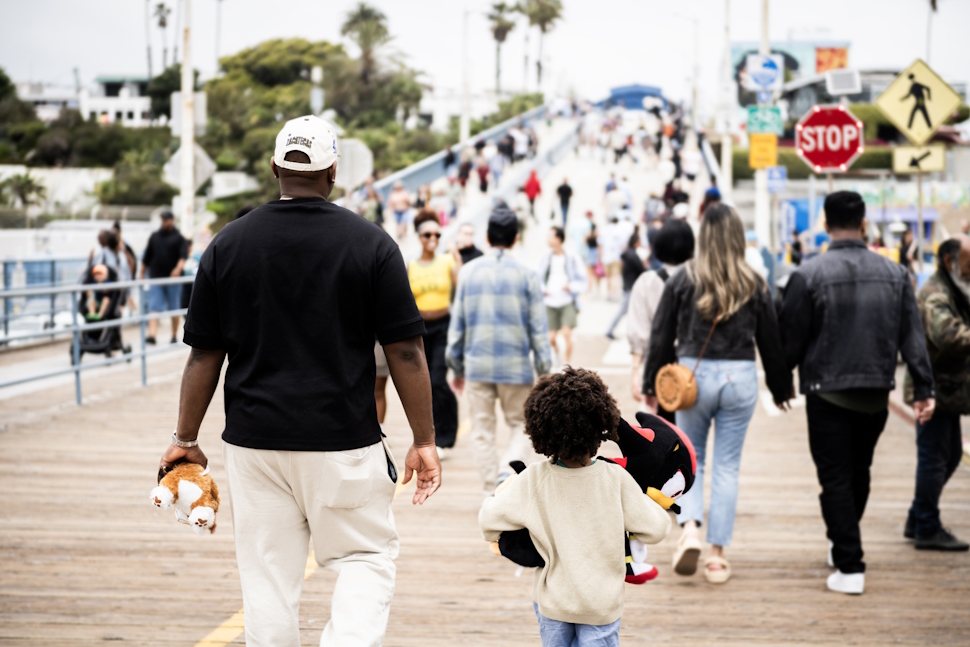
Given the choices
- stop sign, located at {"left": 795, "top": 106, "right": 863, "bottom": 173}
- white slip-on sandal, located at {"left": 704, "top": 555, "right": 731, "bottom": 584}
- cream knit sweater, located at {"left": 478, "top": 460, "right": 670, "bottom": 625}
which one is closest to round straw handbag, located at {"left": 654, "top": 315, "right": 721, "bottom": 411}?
white slip-on sandal, located at {"left": 704, "top": 555, "right": 731, "bottom": 584}

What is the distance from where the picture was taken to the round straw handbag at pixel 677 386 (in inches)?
220

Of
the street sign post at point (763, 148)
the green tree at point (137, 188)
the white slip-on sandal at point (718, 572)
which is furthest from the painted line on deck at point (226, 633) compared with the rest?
the green tree at point (137, 188)

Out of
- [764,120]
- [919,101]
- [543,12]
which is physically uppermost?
[543,12]

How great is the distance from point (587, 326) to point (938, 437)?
1415 cm

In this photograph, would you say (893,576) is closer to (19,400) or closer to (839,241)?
(839,241)

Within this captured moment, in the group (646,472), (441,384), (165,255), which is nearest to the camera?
(646,472)

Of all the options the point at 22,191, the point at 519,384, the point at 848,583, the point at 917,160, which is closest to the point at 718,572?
the point at 848,583

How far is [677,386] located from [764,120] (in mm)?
15919

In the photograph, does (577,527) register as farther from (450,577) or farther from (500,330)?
(500,330)

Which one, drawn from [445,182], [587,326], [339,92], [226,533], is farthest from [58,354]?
[339,92]

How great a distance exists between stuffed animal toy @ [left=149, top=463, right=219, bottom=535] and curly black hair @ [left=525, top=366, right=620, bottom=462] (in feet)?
3.49

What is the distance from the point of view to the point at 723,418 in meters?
5.80

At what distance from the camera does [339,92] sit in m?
83.2

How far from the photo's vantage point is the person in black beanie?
5.58 metres
